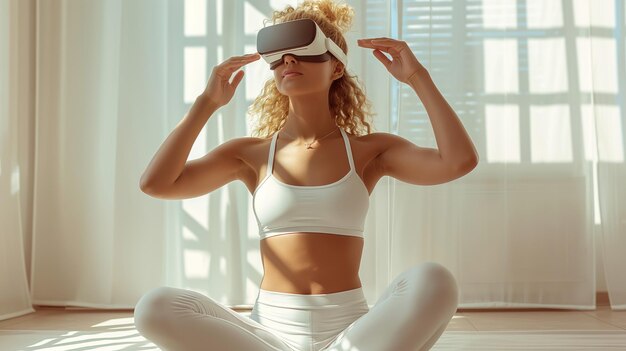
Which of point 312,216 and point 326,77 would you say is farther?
point 326,77

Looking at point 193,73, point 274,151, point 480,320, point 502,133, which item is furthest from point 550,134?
point 274,151

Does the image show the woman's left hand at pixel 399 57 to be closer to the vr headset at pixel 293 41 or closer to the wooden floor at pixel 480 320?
the vr headset at pixel 293 41

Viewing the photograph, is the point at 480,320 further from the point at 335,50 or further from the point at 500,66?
the point at 335,50

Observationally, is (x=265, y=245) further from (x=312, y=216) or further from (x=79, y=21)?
(x=79, y=21)

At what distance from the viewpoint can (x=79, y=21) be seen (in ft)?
11.3

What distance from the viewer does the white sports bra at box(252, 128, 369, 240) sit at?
174cm

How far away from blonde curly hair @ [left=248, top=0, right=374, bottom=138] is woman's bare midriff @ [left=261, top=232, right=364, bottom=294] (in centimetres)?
45

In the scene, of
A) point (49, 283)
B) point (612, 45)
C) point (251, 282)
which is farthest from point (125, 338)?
point (612, 45)

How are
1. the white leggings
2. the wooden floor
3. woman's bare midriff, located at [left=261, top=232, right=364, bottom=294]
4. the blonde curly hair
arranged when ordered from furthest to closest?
the wooden floor, the blonde curly hair, woman's bare midriff, located at [left=261, top=232, right=364, bottom=294], the white leggings

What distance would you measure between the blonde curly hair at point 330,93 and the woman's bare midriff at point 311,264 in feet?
1.47

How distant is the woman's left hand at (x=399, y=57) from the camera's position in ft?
5.89

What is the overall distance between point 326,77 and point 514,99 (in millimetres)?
1728

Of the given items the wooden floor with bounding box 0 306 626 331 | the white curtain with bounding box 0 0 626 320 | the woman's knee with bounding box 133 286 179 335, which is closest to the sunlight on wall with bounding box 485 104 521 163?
the white curtain with bounding box 0 0 626 320

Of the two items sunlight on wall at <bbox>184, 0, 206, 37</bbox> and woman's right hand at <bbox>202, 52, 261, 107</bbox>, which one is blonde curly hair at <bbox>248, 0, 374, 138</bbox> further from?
sunlight on wall at <bbox>184, 0, 206, 37</bbox>
